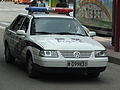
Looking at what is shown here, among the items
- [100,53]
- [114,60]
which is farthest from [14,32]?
[114,60]

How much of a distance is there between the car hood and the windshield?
1.08 ft

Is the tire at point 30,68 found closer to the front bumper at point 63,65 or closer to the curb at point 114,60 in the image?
the front bumper at point 63,65

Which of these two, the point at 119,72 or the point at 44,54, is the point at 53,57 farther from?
the point at 119,72

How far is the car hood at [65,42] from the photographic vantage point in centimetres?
897

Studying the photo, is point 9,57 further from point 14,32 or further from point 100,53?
point 100,53

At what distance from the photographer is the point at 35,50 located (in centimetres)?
917

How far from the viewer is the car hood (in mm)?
8969

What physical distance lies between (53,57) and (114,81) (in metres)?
1.75

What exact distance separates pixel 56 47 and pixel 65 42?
40cm

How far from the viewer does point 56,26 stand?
1026 centimetres

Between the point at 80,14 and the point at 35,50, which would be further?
the point at 80,14

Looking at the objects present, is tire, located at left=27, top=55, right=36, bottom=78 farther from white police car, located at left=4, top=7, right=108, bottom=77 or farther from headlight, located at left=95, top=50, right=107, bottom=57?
headlight, located at left=95, top=50, right=107, bottom=57

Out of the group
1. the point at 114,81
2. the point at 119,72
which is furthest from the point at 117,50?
the point at 114,81

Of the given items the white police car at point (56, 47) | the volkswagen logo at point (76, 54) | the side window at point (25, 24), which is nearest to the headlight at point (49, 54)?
the white police car at point (56, 47)
